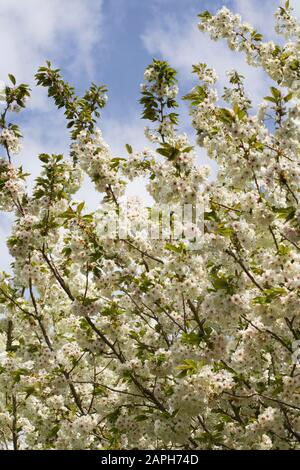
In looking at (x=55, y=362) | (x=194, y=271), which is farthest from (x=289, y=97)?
(x=55, y=362)

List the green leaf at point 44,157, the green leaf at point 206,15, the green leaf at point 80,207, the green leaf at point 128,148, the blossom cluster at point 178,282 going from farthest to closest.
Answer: the green leaf at point 206,15 → the green leaf at point 128,148 → the green leaf at point 44,157 → the green leaf at point 80,207 → the blossom cluster at point 178,282

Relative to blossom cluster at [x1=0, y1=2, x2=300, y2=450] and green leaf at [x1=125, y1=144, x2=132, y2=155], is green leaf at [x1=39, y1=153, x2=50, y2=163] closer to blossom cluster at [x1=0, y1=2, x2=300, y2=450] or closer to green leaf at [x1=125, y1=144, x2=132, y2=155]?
blossom cluster at [x1=0, y1=2, x2=300, y2=450]

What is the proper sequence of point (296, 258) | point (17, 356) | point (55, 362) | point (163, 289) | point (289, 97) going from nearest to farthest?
point (296, 258) < point (289, 97) < point (163, 289) < point (55, 362) < point (17, 356)

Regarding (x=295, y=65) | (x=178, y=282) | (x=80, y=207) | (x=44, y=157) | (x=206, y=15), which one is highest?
(x=206, y=15)

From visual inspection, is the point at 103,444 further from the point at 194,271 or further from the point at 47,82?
the point at 47,82

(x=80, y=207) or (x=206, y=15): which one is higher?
(x=206, y=15)

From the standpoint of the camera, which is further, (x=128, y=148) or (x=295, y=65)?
(x=128, y=148)

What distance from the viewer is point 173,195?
19.3ft

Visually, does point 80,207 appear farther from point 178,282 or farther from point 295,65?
point 295,65

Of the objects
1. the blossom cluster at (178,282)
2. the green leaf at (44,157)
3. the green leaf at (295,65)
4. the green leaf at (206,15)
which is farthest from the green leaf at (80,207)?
the green leaf at (206,15)

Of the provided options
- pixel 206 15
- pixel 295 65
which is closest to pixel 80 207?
pixel 295 65

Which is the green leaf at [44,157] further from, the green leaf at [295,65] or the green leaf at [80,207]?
the green leaf at [295,65]

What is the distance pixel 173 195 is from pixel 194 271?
3.24 ft

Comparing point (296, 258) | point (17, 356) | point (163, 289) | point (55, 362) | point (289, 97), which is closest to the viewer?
point (296, 258)
